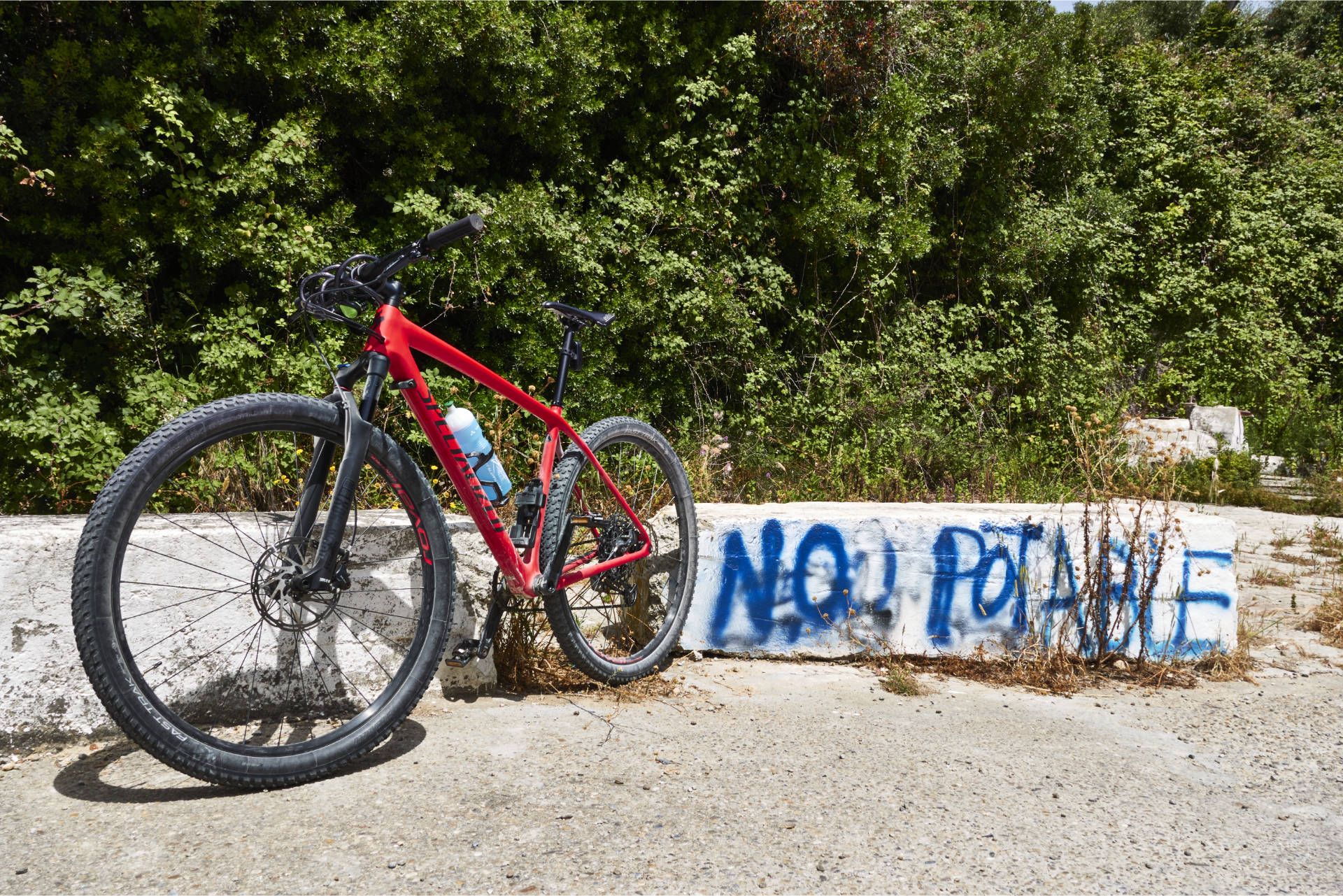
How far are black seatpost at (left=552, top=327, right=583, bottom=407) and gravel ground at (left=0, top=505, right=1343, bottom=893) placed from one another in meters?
1.13

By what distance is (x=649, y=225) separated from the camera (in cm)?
635

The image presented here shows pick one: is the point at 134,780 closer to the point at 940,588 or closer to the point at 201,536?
the point at 201,536

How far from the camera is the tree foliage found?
4613mm

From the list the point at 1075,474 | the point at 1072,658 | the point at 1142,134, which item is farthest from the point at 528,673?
the point at 1142,134

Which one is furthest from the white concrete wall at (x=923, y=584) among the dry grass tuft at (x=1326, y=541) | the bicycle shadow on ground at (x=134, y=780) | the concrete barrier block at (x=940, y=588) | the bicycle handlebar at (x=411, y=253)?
the dry grass tuft at (x=1326, y=541)

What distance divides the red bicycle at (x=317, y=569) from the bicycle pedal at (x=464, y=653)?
0.04 feet

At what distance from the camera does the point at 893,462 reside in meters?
6.57

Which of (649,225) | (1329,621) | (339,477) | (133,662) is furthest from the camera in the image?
(649,225)

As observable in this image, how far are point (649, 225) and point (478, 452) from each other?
4104 millimetres

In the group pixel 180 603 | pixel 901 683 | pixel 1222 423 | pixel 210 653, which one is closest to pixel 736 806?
pixel 901 683

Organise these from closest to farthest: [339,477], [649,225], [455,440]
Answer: [339,477], [455,440], [649,225]

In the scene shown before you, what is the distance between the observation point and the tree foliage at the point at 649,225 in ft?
15.1

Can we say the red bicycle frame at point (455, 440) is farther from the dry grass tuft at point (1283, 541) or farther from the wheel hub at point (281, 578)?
the dry grass tuft at point (1283, 541)

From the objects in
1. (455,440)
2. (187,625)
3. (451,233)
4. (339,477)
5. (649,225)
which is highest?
(649,225)
